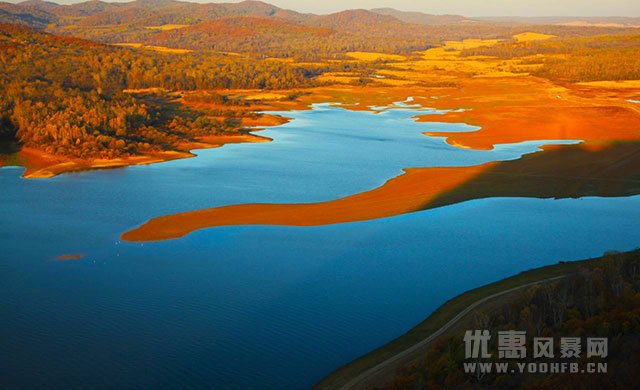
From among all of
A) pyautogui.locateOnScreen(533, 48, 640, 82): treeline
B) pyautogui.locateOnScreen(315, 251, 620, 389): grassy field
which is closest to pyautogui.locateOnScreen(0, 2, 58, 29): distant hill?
pyautogui.locateOnScreen(533, 48, 640, 82): treeline

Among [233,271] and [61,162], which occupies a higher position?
[61,162]

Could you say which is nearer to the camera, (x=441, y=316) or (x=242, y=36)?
(x=441, y=316)

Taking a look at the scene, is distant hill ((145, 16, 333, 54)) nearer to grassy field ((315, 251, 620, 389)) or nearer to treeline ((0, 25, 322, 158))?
treeline ((0, 25, 322, 158))

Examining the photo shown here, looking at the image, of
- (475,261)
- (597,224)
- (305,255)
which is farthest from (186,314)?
(597,224)

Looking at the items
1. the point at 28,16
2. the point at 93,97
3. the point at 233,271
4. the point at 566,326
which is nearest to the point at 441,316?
the point at 566,326

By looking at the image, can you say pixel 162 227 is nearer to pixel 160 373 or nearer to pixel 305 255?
pixel 305 255

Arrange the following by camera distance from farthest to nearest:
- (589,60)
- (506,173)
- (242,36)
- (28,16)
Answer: (242,36), (28,16), (589,60), (506,173)

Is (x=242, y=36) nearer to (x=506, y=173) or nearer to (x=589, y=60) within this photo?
(x=589, y=60)
